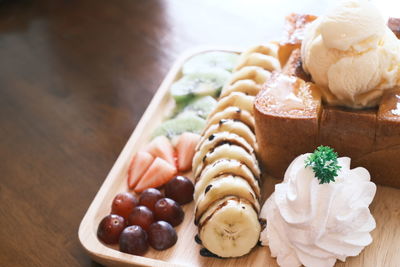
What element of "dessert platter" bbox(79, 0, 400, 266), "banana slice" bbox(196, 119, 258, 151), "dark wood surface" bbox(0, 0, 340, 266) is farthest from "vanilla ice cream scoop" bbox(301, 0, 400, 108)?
"dark wood surface" bbox(0, 0, 340, 266)

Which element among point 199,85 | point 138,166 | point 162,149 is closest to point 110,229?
point 138,166

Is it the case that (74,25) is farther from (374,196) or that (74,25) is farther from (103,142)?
(374,196)

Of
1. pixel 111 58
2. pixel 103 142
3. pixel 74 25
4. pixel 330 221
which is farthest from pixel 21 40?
pixel 330 221

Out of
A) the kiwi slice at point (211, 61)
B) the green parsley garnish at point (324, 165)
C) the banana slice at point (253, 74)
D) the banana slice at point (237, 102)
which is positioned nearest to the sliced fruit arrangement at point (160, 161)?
the banana slice at point (237, 102)

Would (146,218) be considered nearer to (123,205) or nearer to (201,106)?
(123,205)

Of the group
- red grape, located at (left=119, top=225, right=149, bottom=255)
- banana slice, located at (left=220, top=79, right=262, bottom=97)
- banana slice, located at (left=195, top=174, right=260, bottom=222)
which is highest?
banana slice, located at (left=220, top=79, right=262, bottom=97)

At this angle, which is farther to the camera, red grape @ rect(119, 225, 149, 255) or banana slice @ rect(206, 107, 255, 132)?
banana slice @ rect(206, 107, 255, 132)

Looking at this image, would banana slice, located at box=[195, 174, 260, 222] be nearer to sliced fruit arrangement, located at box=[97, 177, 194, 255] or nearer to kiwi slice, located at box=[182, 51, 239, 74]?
sliced fruit arrangement, located at box=[97, 177, 194, 255]
